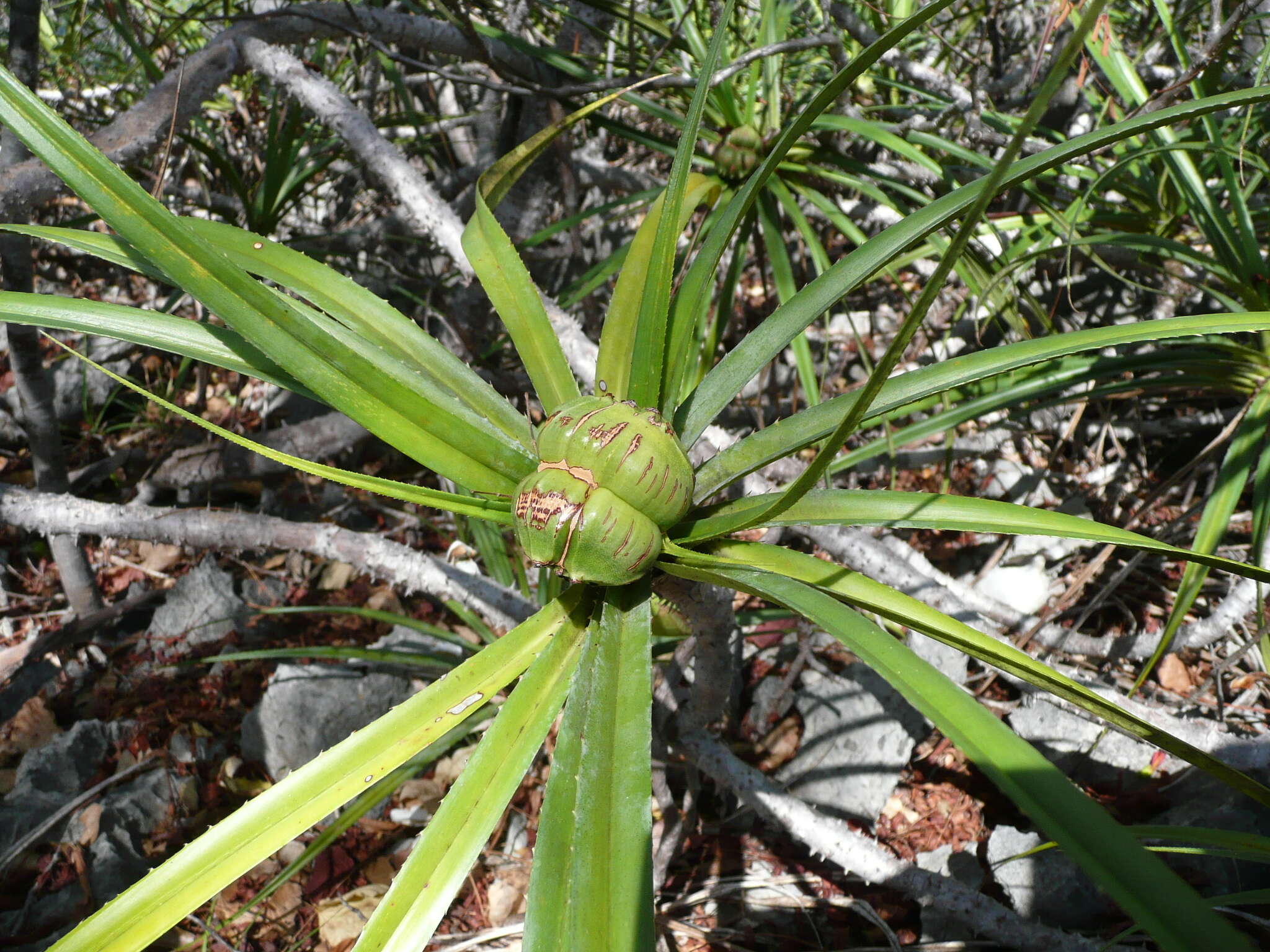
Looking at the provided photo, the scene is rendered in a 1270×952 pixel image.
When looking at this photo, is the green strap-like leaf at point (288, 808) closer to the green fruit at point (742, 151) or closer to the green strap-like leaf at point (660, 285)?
the green strap-like leaf at point (660, 285)

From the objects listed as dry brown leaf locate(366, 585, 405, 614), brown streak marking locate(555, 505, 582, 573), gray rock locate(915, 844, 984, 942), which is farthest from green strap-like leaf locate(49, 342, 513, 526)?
dry brown leaf locate(366, 585, 405, 614)

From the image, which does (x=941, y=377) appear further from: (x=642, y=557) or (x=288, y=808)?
(x=288, y=808)

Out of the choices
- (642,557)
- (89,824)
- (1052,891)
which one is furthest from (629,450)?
(89,824)

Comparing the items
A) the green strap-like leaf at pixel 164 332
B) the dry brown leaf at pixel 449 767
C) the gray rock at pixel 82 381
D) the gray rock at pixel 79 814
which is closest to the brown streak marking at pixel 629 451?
the green strap-like leaf at pixel 164 332

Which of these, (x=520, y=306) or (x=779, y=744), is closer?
(x=520, y=306)

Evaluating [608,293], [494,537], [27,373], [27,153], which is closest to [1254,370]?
[494,537]

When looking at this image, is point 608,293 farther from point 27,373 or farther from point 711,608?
point 711,608

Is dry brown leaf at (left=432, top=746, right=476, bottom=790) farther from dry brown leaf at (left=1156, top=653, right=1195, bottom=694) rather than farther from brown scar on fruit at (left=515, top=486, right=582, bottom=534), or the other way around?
dry brown leaf at (left=1156, top=653, right=1195, bottom=694)
